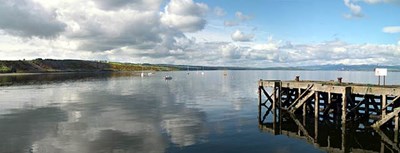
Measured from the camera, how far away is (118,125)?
3225cm

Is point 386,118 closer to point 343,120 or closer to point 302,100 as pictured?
point 343,120

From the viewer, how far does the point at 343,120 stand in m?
29.8

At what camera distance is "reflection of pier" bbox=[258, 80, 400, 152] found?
82.4 ft

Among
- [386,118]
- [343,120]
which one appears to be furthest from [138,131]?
[386,118]

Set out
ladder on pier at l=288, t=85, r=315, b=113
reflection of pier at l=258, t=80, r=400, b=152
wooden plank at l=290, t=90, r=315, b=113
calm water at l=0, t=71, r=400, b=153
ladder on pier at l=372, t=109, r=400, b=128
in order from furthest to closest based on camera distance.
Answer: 1. ladder on pier at l=288, t=85, r=315, b=113
2. wooden plank at l=290, t=90, r=315, b=113
3. ladder on pier at l=372, t=109, r=400, b=128
4. reflection of pier at l=258, t=80, r=400, b=152
5. calm water at l=0, t=71, r=400, b=153

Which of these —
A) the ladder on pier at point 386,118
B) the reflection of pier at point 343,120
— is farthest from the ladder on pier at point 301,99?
the ladder on pier at point 386,118

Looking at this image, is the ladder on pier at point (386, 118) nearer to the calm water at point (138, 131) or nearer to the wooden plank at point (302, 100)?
the wooden plank at point (302, 100)

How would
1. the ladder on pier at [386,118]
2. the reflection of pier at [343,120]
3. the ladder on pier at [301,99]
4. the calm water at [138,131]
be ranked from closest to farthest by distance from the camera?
1. the calm water at [138,131]
2. the reflection of pier at [343,120]
3. the ladder on pier at [386,118]
4. the ladder on pier at [301,99]

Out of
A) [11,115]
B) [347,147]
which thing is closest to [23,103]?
A: [11,115]

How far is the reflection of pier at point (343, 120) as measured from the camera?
988 inches

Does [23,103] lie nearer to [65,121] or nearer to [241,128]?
[65,121]

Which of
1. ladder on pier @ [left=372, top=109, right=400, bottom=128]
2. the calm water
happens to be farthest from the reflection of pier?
the calm water

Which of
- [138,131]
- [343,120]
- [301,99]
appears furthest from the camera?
[301,99]

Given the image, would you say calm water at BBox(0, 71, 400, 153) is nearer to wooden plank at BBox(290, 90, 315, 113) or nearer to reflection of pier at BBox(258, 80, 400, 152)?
reflection of pier at BBox(258, 80, 400, 152)
